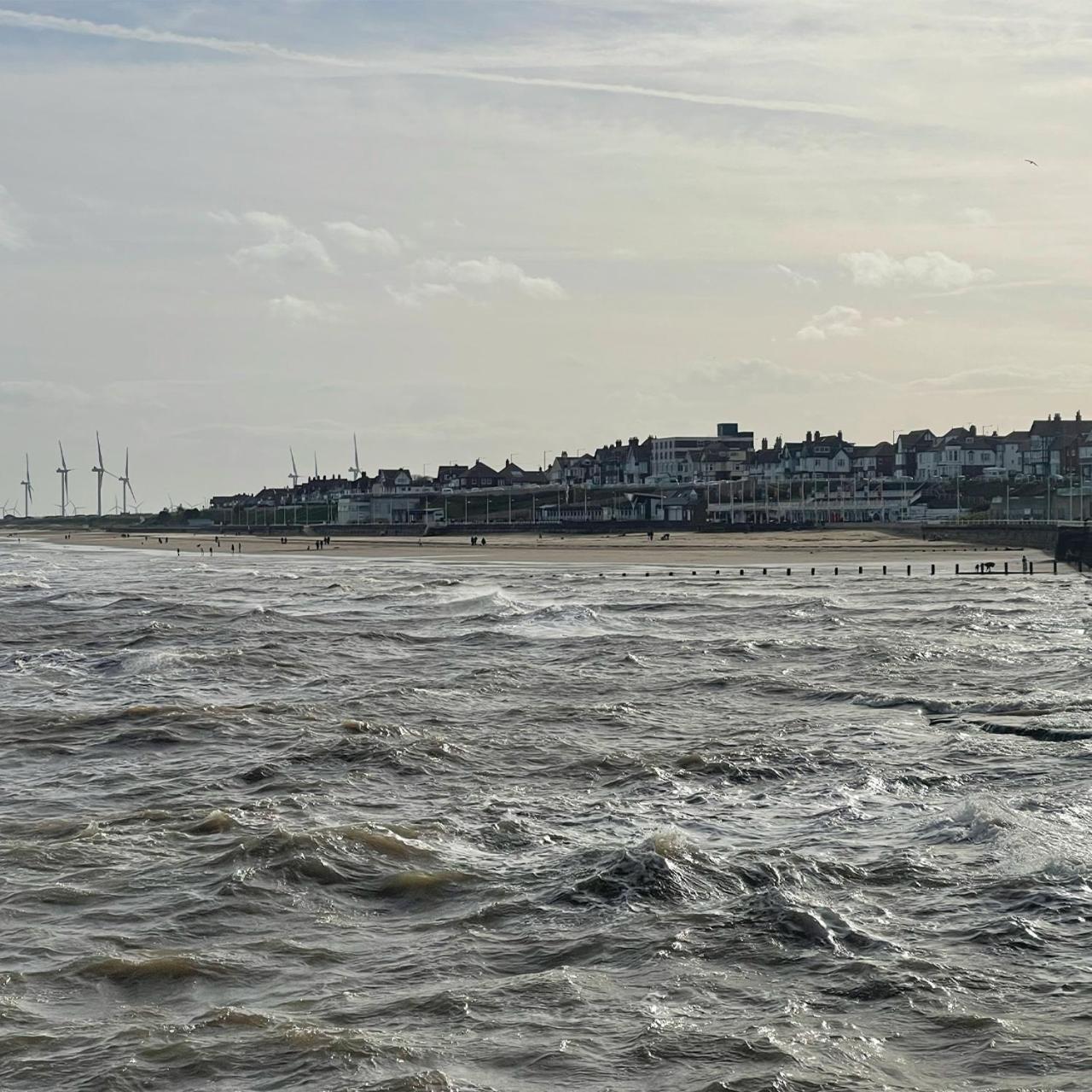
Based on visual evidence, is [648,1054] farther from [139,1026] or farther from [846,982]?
[139,1026]

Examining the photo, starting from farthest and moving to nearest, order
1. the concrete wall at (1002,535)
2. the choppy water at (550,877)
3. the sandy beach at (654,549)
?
the concrete wall at (1002,535)
the sandy beach at (654,549)
the choppy water at (550,877)

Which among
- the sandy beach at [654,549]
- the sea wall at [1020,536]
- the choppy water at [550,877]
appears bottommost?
the choppy water at [550,877]

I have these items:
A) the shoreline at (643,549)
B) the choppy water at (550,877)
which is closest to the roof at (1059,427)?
the shoreline at (643,549)

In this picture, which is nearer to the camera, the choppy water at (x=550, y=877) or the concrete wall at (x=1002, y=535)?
the choppy water at (x=550, y=877)

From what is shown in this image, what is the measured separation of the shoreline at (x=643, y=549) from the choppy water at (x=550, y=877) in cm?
6012

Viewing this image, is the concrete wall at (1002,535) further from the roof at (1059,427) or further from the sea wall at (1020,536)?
the roof at (1059,427)

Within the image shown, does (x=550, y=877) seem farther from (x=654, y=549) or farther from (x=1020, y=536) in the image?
(x=1020, y=536)

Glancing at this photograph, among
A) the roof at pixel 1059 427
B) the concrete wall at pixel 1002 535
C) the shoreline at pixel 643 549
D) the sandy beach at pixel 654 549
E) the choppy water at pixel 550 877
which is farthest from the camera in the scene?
the roof at pixel 1059 427

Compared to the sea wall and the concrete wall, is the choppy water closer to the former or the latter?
the sea wall

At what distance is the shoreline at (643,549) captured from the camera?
93500 millimetres

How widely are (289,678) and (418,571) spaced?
5270 cm

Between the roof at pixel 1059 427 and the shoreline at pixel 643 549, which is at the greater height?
the roof at pixel 1059 427

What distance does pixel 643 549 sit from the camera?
11244 cm

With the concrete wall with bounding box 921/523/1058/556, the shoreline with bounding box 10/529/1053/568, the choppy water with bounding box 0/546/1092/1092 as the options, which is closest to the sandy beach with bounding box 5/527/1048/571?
the shoreline with bounding box 10/529/1053/568
